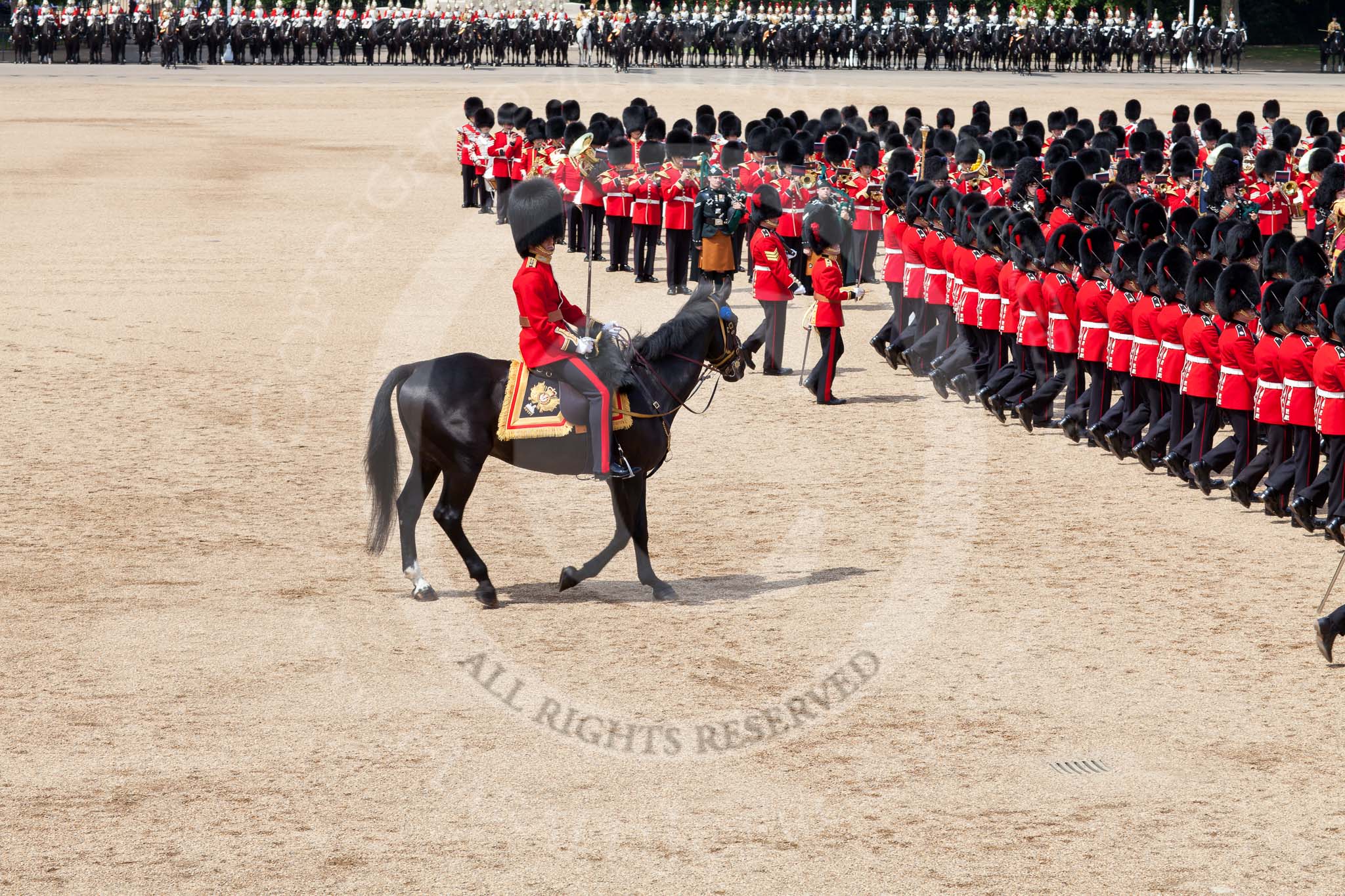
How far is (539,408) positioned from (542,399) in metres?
0.04

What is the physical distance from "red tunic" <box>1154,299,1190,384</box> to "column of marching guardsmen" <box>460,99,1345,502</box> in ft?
0.04

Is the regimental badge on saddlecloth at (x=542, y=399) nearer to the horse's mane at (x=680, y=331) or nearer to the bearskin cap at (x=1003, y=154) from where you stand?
the horse's mane at (x=680, y=331)

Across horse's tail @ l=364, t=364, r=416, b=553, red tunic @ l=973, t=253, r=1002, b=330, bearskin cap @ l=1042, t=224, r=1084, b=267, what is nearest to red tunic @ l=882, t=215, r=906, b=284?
red tunic @ l=973, t=253, r=1002, b=330

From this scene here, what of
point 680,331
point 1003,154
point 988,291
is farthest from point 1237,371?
point 1003,154

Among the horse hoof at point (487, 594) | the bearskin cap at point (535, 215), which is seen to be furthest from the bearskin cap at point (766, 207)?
the horse hoof at point (487, 594)

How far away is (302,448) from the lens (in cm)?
1159

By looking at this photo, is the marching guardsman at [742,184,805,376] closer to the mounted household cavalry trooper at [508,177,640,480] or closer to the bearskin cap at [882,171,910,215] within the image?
the bearskin cap at [882,171,910,215]

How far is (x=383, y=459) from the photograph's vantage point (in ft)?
28.0

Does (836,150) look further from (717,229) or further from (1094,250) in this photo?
(1094,250)

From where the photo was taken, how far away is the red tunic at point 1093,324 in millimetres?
11422

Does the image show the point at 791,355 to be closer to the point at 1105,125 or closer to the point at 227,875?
the point at 1105,125

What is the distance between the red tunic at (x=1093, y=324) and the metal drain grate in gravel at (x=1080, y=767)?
5143 millimetres

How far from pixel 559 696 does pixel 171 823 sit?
170cm

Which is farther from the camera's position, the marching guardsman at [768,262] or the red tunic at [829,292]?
the marching guardsman at [768,262]
